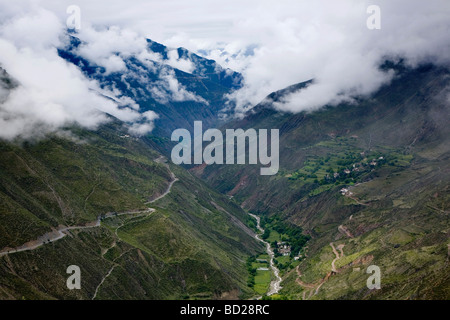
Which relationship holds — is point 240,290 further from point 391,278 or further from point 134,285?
point 391,278

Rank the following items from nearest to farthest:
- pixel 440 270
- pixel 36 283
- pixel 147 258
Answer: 1. pixel 440 270
2. pixel 36 283
3. pixel 147 258
